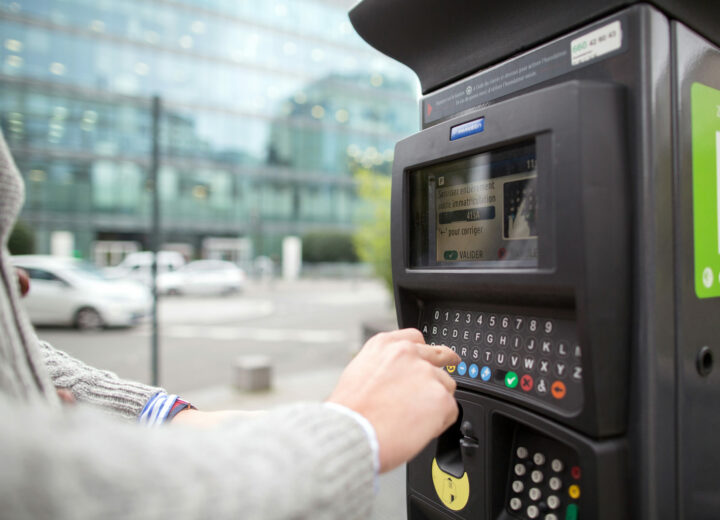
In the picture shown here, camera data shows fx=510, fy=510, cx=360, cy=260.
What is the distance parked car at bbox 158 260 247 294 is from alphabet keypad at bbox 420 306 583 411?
1941 cm

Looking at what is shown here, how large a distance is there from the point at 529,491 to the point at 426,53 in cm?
104

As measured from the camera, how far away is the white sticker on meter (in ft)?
2.84

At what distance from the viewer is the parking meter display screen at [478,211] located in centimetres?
96

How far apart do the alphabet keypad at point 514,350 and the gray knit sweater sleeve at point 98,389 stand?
0.67m

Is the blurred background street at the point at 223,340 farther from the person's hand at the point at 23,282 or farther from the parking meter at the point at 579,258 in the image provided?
the parking meter at the point at 579,258

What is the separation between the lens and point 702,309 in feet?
2.94

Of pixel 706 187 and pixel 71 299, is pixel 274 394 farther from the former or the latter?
pixel 71 299

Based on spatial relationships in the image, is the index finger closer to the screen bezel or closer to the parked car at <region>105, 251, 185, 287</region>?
the screen bezel

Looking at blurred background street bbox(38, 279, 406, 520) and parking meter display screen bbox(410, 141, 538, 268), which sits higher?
parking meter display screen bbox(410, 141, 538, 268)

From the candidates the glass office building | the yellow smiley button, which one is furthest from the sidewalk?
the glass office building

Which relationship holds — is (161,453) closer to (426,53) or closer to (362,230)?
(426,53)

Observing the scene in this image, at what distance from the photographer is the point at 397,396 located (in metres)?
0.74

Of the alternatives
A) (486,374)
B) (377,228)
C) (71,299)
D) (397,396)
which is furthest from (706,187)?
(71,299)

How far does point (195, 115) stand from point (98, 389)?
25575mm
